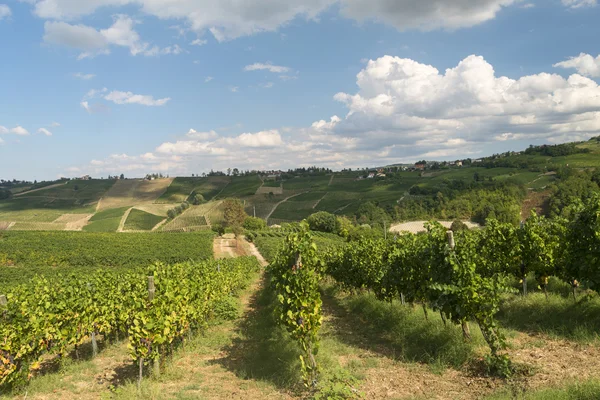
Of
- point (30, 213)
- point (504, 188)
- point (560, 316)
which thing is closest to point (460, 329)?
point (560, 316)

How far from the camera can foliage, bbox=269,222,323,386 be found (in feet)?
25.6

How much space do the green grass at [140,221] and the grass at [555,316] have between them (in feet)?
294

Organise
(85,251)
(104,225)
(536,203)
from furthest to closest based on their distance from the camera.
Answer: (104,225)
(536,203)
(85,251)

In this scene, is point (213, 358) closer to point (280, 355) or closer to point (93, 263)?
point (280, 355)

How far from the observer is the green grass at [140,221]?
8785cm

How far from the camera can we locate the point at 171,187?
5458 inches

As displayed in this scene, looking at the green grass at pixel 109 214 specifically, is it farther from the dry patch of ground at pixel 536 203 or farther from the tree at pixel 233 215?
the dry patch of ground at pixel 536 203

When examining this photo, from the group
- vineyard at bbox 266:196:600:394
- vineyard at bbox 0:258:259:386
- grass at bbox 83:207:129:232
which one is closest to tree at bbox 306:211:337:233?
grass at bbox 83:207:129:232

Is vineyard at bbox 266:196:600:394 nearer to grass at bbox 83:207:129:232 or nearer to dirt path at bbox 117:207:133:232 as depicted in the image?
grass at bbox 83:207:129:232

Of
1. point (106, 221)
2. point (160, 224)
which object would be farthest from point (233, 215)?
point (106, 221)

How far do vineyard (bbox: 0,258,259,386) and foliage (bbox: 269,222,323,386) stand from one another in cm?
308

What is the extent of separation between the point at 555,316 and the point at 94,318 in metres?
14.0

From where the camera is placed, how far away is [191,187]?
460 ft

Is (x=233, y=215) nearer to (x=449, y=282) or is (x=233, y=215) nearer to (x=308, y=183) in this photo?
(x=308, y=183)
